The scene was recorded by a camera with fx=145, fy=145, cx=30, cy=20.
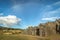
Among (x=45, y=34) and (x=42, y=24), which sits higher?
(x=42, y=24)

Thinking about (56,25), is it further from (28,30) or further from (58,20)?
(28,30)

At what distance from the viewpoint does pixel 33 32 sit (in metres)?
31.5

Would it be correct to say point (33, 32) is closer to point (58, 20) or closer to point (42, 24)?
point (42, 24)

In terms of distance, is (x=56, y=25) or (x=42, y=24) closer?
(x=56, y=25)

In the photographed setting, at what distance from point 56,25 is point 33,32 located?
601cm

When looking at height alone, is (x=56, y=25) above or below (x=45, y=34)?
above

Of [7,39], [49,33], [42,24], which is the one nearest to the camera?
[7,39]

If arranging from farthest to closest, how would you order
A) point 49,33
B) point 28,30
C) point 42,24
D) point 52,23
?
point 28,30 < point 42,24 < point 52,23 < point 49,33

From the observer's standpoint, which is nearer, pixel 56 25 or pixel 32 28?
pixel 56 25

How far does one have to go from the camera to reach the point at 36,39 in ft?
73.0

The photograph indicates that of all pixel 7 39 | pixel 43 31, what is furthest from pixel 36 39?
pixel 43 31

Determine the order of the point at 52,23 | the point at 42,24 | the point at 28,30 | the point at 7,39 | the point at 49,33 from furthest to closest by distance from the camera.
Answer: the point at 28,30 → the point at 42,24 → the point at 52,23 → the point at 49,33 → the point at 7,39

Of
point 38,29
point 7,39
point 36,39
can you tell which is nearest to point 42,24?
point 38,29

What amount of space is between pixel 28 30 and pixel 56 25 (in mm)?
8108
